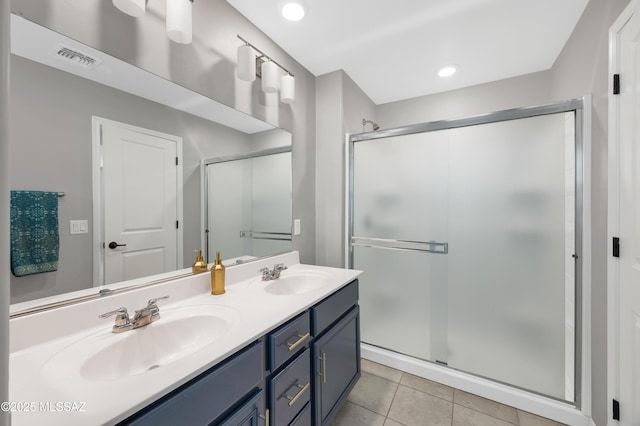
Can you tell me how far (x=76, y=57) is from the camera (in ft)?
3.05

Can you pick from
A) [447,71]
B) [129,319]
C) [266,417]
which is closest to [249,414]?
[266,417]

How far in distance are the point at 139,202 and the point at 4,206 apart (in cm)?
86

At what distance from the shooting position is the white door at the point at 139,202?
3.36ft

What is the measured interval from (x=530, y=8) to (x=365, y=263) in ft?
6.53

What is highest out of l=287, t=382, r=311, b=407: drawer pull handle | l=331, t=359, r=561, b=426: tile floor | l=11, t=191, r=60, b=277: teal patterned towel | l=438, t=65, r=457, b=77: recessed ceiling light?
l=438, t=65, r=457, b=77: recessed ceiling light

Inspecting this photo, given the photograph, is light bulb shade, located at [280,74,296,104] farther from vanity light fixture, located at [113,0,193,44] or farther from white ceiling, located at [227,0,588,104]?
vanity light fixture, located at [113,0,193,44]

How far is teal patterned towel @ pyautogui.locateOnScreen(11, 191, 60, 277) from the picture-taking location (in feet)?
2.68

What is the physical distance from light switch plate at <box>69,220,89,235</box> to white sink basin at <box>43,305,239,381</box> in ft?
1.20

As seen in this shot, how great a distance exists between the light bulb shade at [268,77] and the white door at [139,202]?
26.2 inches

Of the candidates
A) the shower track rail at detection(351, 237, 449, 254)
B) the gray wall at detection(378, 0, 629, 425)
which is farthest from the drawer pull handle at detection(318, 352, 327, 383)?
the gray wall at detection(378, 0, 629, 425)

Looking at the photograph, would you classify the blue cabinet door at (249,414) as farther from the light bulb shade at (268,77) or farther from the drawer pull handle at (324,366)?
the light bulb shade at (268,77)

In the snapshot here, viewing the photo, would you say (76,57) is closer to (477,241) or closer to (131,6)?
(131,6)

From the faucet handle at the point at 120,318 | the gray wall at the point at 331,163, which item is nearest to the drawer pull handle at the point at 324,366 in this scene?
the faucet handle at the point at 120,318

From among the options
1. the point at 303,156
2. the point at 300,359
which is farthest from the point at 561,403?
the point at 303,156
